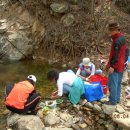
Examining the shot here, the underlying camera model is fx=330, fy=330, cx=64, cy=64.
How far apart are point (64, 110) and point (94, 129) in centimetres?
79

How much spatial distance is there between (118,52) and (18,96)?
2.17m

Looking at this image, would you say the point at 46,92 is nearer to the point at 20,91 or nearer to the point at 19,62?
the point at 20,91

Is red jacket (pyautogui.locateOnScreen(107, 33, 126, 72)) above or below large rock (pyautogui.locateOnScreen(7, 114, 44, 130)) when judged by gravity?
above

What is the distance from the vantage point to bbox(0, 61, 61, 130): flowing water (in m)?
8.91

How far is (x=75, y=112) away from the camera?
7.35 meters

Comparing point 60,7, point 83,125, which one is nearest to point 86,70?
point 83,125

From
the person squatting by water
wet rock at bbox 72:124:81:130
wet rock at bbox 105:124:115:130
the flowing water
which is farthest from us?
the flowing water

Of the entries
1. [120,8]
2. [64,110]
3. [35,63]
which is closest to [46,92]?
[64,110]

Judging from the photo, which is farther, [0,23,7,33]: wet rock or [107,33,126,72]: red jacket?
[0,23,7,33]: wet rock

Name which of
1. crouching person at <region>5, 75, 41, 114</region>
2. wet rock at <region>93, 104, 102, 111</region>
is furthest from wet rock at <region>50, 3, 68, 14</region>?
crouching person at <region>5, 75, 41, 114</region>

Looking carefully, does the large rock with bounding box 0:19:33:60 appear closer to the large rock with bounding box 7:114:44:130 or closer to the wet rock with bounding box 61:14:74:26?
the wet rock with bounding box 61:14:74:26

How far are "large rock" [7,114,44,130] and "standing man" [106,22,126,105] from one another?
166cm

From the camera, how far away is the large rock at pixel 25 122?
6.62 m

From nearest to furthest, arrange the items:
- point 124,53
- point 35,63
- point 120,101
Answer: point 124,53 → point 120,101 → point 35,63
